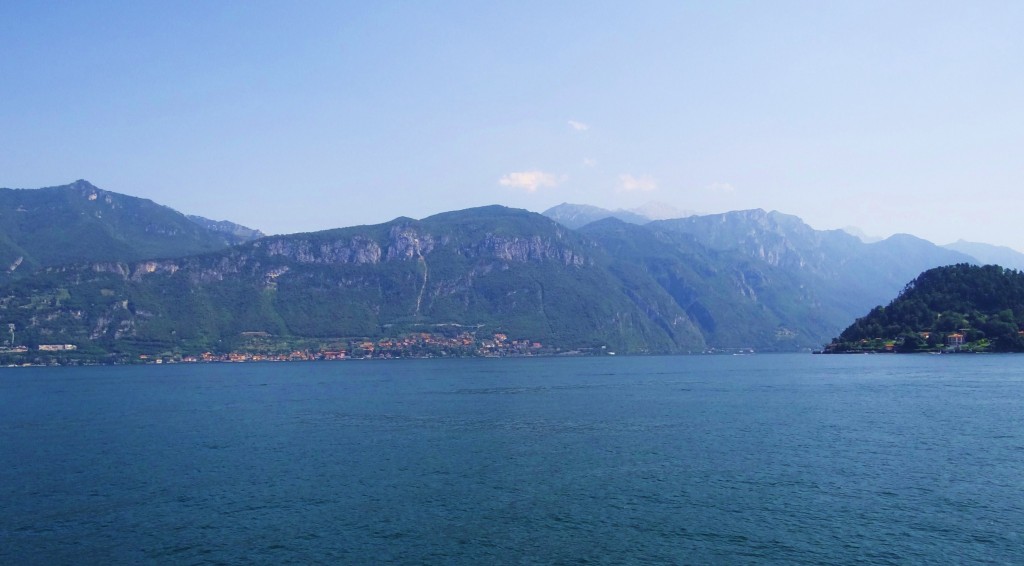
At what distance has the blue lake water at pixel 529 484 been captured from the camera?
148ft

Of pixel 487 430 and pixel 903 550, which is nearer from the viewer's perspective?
pixel 903 550

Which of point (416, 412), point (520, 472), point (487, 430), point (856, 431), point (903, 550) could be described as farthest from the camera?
point (416, 412)

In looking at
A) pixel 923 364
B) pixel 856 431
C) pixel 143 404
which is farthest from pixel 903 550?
pixel 923 364

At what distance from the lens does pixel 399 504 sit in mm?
56094

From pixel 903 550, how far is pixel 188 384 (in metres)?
196

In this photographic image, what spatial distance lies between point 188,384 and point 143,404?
62185 mm

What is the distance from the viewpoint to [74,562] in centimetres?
4362

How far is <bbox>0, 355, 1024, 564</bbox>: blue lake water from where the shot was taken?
45094mm

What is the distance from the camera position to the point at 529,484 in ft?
202

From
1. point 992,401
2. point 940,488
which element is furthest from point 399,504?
point 992,401

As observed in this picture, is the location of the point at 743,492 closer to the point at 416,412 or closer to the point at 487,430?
the point at 487,430

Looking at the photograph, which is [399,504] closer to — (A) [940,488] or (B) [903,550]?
(B) [903,550]

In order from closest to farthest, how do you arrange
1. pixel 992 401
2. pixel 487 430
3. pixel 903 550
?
pixel 903 550, pixel 487 430, pixel 992 401

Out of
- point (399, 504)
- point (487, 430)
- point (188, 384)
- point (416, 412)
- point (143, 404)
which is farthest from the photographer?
point (188, 384)
